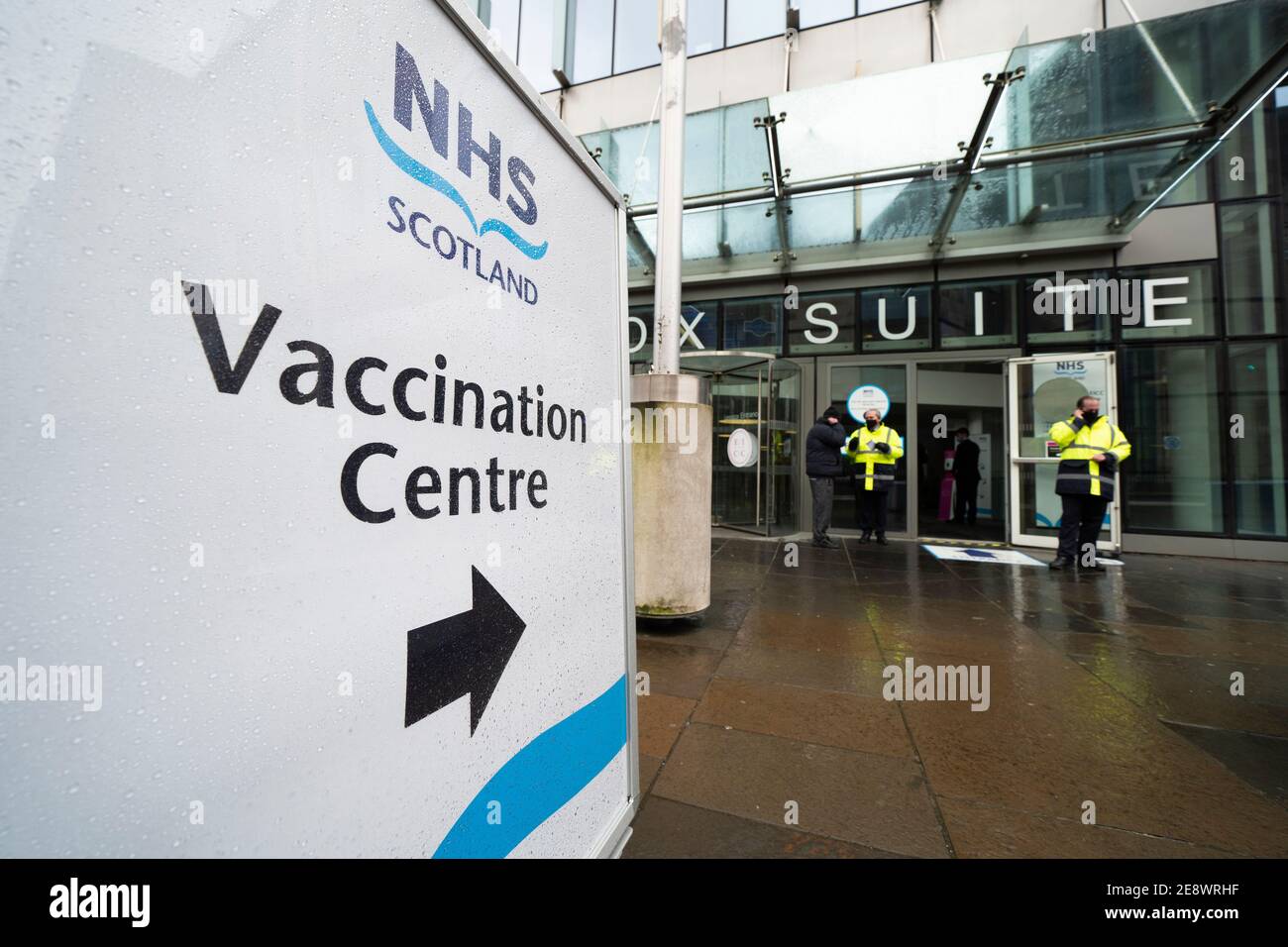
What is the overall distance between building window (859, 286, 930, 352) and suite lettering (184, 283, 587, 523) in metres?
8.40

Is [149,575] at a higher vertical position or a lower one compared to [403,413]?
lower

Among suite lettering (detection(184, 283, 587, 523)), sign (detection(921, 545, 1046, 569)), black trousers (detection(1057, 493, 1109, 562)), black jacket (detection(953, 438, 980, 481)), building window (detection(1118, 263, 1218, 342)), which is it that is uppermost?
building window (detection(1118, 263, 1218, 342))

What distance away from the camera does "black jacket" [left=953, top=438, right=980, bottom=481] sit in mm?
10680

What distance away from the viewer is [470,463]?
107cm

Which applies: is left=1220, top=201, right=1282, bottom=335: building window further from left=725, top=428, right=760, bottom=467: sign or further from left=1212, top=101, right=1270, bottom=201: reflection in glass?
left=725, top=428, right=760, bottom=467: sign

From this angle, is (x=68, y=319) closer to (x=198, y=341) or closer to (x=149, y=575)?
(x=198, y=341)

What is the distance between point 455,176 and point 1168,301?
9.96 meters

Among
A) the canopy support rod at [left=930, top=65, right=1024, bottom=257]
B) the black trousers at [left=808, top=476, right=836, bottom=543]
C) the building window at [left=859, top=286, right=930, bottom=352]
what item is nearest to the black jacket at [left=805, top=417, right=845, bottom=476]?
the black trousers at [left=808, top=476, right=836, bottom=543]

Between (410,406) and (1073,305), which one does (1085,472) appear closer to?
(1073,305)

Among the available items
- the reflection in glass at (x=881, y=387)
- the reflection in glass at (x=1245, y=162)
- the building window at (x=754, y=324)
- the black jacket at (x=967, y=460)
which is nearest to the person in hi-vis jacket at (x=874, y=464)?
the reflection in glass at (x=881, y=387)

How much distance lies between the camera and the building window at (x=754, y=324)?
9.16 m
